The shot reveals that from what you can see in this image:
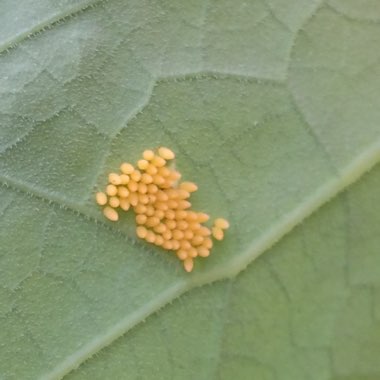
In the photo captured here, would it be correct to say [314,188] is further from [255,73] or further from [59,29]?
[59,29]

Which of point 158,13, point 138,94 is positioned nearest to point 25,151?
point 138,94

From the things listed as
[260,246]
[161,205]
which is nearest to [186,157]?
[161,205]

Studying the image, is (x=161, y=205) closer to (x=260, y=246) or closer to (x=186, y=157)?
(x=186, y=157)

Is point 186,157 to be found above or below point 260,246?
above
